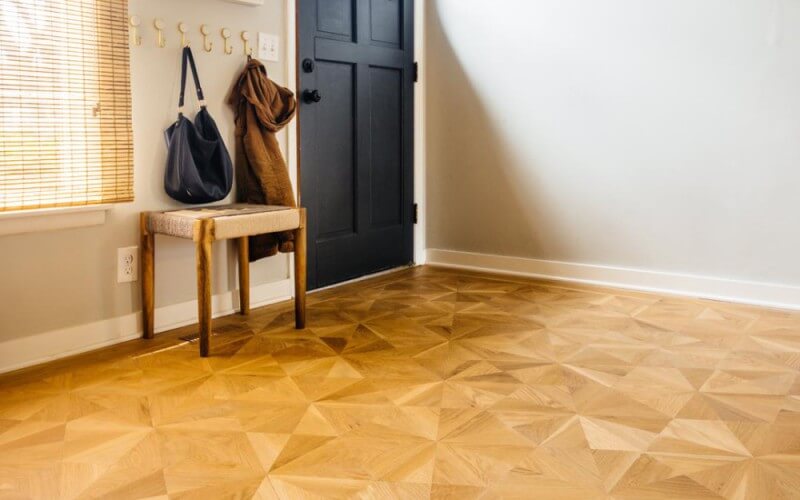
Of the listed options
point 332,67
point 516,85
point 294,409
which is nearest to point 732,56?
point 516,85

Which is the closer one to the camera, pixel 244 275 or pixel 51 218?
pixel 51 218

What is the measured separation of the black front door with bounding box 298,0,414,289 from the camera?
134 inches

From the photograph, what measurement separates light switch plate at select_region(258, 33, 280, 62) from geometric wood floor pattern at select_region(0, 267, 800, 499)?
1.05m

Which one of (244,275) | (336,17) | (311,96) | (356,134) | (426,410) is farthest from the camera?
(356,134)

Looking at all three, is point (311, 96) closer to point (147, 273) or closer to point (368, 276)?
point (368, 276)

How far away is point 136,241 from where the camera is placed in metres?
2.67

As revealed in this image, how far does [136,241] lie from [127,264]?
0.09 m

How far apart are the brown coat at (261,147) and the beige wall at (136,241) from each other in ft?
0.19

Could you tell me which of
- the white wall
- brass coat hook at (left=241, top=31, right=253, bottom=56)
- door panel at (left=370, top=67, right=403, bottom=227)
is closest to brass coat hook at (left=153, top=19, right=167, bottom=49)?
brass coat hook at (left=241, top=31, right=253, bottom=56)

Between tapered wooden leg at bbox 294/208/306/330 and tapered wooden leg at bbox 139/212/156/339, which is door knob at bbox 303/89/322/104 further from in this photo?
tapered wooden leg at bbox 139/212/156/339

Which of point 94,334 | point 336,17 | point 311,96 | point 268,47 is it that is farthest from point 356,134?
point 94,334

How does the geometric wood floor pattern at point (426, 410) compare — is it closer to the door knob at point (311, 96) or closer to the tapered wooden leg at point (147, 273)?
the tapered wooden leg at point (147, 273)

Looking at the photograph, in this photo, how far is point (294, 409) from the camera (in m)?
2.03

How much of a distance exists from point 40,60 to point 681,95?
2.53m
